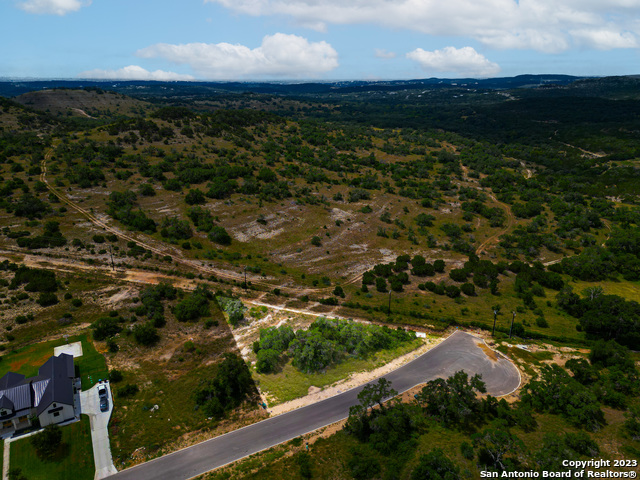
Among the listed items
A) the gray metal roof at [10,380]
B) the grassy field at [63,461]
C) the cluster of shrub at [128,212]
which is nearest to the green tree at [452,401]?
the grassy field at [63,461]

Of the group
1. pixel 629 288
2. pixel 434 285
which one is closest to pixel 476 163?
pixel 629 288

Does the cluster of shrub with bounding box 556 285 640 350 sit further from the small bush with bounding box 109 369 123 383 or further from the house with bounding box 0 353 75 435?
the house with bounding box 0 353 75 435

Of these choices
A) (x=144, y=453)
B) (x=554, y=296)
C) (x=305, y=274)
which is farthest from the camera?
(x=305, y=274)

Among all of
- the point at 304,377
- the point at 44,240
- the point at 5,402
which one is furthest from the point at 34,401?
the point at 44,240

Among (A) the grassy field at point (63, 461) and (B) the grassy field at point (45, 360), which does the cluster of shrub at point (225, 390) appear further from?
(B) the grassy field at point (45, 360)

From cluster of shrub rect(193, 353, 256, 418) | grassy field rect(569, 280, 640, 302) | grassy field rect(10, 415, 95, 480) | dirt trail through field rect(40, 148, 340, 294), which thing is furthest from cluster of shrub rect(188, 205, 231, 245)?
grassy field rect(569, 280, 640, 302)

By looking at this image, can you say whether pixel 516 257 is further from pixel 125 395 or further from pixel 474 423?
pixel 125 395

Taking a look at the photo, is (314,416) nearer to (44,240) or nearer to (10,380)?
(10,380)
